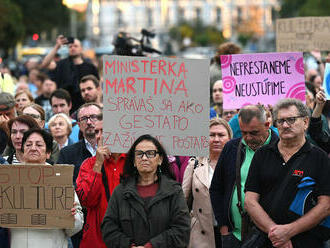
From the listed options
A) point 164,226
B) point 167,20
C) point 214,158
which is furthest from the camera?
point 167,20

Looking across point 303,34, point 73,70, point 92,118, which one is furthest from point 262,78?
point 73,70

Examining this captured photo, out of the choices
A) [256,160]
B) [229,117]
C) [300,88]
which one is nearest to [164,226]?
[256,160]

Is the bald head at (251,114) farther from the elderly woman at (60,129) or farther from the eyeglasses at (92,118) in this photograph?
the elderly woman at (60,129)

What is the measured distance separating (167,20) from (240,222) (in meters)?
130

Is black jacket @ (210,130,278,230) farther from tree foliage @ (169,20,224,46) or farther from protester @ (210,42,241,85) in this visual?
tree foliage @ (169,20,224,46)

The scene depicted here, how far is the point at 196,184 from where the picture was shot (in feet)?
26.3

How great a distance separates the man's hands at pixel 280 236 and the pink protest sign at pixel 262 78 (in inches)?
85.4


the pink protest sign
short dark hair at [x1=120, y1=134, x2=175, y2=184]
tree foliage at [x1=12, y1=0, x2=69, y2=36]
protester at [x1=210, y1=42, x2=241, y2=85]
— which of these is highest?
tree foliage at [x1=12, y1=0, x2=69, y2=36]

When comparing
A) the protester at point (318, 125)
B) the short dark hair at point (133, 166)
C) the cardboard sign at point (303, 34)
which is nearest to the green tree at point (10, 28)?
the cardboard sign at point (303, 34)

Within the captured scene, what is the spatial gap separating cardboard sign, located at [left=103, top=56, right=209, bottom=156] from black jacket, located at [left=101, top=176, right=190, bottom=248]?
0.95m

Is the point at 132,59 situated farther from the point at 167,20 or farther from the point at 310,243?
the point at 167,20

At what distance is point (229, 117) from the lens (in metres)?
10.0

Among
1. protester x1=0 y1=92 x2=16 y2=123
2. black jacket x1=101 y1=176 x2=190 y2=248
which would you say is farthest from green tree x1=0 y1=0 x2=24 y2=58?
black jacket x1=101 y1=176 x2=190 y2=248

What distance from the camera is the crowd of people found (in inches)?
263
